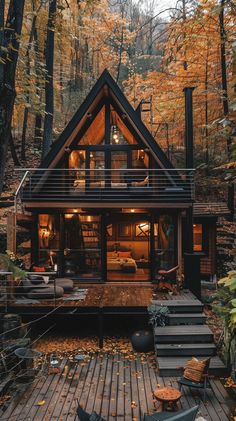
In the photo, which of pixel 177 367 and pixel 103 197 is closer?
pixel 177 367

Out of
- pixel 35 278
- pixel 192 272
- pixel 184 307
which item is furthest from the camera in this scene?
pixel 192 272

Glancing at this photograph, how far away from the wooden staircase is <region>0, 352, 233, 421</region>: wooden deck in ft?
0.91

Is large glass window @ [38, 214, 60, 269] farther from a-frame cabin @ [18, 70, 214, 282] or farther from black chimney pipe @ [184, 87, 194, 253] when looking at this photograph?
black chimney pipe @ [184, 87, 194, 253]

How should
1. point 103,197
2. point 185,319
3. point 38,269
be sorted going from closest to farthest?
point 185,319
point 38,269
point 103,197

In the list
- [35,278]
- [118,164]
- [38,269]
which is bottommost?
[35,278]

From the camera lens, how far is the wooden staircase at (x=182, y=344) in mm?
7754

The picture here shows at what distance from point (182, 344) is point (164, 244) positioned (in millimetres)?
5089

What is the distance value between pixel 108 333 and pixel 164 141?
16.4 metres

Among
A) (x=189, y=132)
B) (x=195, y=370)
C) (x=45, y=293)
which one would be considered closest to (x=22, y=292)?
(x=45, y=293)

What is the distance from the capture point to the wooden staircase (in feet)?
25.4

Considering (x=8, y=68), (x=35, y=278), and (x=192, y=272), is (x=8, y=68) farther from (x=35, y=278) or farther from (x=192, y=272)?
(x=192, y=272)

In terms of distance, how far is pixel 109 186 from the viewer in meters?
13.9

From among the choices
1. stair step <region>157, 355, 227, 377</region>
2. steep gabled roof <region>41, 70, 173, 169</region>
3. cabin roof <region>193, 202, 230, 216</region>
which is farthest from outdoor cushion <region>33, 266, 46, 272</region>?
cabin roof <region>193, 202, 230, 216</region>

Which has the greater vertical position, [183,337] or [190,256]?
[190,256]
